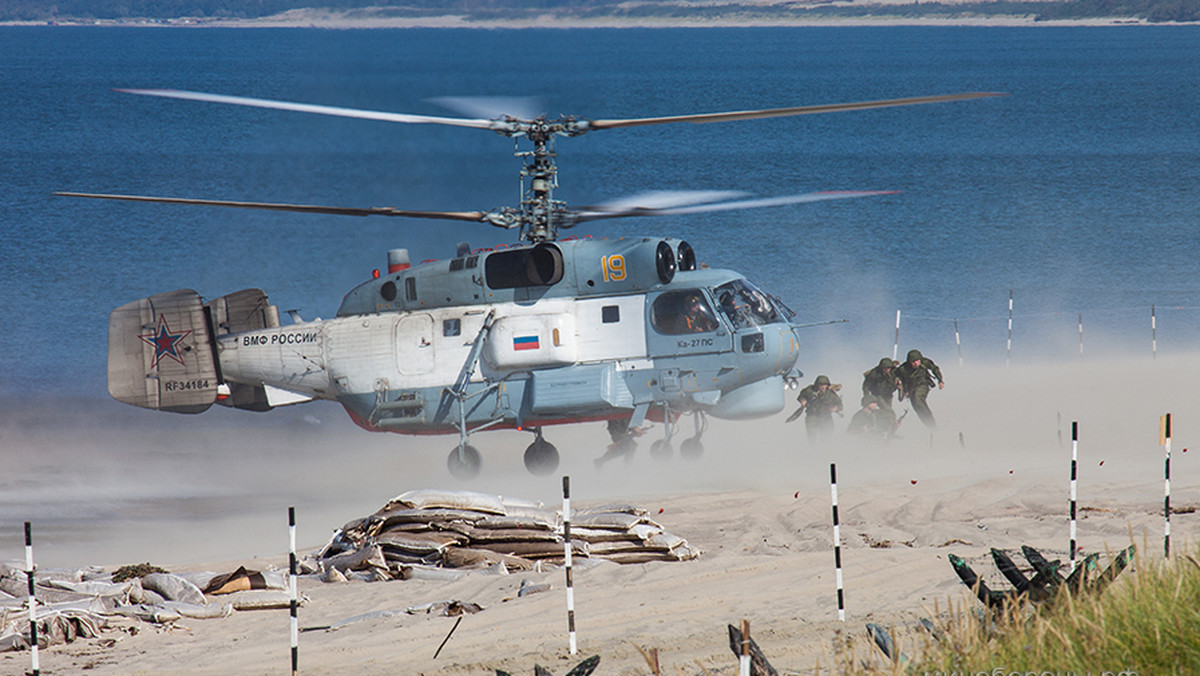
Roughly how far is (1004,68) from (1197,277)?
9017cm

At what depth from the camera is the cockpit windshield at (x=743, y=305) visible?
17109 millimetres

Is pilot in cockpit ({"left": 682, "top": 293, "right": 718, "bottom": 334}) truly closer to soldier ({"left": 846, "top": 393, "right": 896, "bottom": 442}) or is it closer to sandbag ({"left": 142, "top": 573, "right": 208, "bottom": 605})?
soldier ({"left": 846, "top": 393, "right": 896, "bottom": 442})

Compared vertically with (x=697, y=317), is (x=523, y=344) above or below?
below

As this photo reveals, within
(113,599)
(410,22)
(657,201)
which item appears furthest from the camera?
(410,22)

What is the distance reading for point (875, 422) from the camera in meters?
19.6

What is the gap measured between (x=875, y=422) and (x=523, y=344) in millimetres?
5512

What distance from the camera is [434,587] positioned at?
12.2m

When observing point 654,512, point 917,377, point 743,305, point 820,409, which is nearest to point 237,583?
point 654,512

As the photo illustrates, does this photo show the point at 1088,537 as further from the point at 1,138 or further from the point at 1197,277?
the point at 1,138

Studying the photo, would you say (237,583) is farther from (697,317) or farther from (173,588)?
(697,317)

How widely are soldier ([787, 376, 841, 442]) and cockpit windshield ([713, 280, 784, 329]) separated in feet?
9.36

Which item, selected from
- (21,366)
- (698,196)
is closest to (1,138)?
(21,366)

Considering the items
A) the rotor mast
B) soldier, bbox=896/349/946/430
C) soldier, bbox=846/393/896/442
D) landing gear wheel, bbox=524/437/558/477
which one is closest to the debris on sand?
the rotor mast

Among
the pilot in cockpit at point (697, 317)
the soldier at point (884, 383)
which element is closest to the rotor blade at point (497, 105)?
the pilot in cockpit at point (697, 317)
